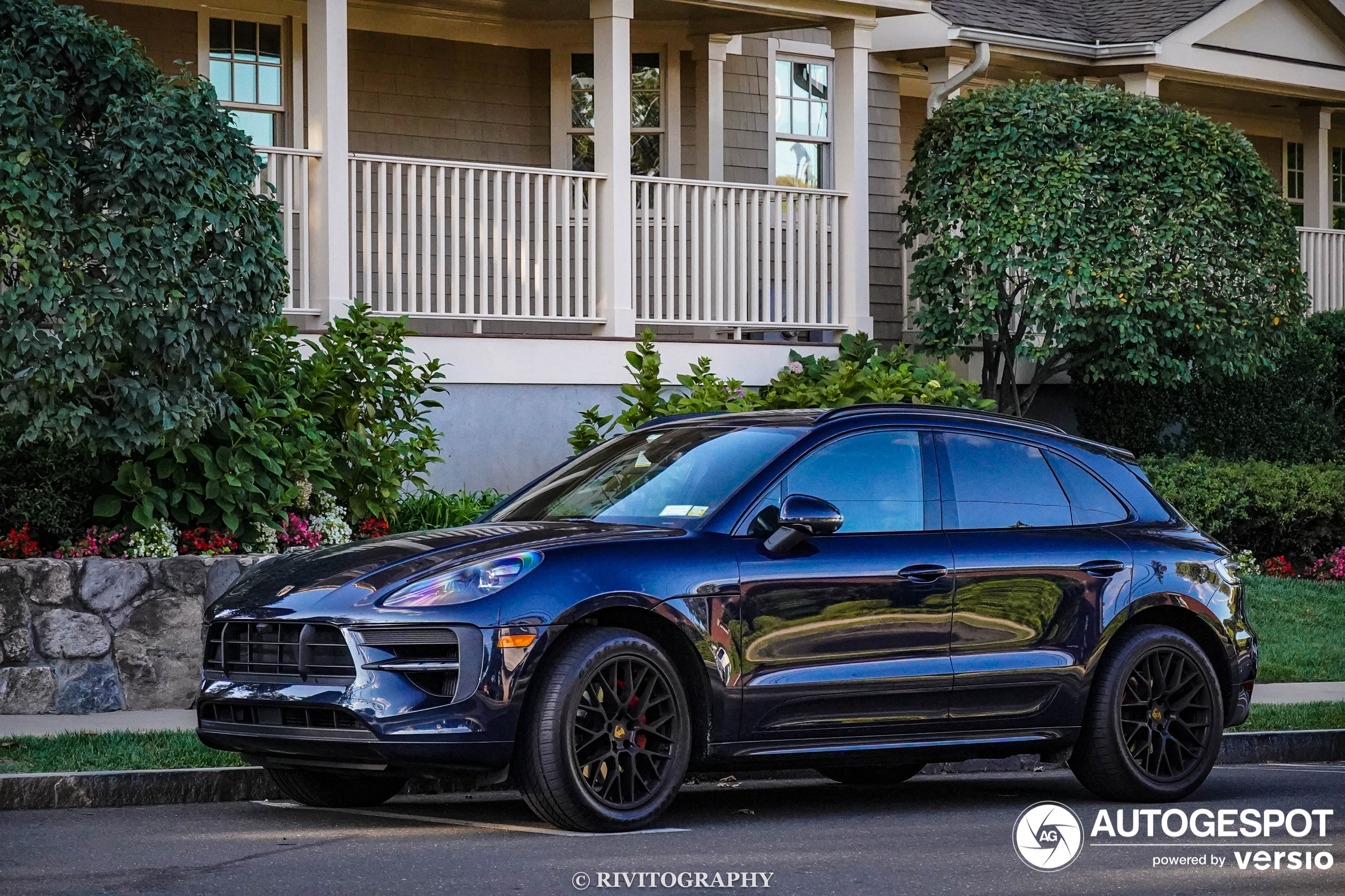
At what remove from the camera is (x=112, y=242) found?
395 inches

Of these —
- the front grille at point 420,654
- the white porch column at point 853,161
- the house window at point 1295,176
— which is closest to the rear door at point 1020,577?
the front grille at point 420,654

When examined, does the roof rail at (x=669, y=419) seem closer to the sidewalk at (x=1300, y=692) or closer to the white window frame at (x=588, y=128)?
the sidewalk at (x=1300, y=692)

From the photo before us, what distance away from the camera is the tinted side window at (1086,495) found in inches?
346

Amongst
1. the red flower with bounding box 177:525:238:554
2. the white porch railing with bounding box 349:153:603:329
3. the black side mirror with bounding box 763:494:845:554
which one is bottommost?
the red flower with bounding box 177:525:238:554

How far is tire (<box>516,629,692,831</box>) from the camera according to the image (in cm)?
713

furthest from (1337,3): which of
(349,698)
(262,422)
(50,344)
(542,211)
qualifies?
(349,698)

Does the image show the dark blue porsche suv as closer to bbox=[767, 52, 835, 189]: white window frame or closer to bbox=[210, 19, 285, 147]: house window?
bbox=[210, 19, 285, 147]: house window

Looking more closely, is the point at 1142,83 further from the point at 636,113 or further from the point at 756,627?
the point at 756,627

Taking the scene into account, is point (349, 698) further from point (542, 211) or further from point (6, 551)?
point (542, 211)

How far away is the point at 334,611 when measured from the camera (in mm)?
7223

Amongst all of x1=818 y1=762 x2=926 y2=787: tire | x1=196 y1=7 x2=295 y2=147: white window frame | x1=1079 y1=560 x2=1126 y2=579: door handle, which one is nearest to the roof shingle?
x1=196 y1=7 x2=295 y2=147: white window frame

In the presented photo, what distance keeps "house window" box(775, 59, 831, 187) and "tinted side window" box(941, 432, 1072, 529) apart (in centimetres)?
1125

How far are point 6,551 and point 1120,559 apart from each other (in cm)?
606

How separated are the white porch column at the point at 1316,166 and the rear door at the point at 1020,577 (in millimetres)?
15508
